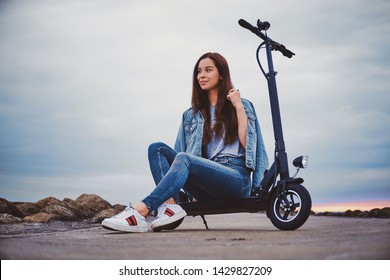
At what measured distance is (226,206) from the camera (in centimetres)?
329

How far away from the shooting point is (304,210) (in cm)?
285

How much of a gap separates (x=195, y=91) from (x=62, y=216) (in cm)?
223

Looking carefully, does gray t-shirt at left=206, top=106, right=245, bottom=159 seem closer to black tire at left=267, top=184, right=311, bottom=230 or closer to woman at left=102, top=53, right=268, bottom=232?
woman at left=102, top=53, right=268, bottom=232

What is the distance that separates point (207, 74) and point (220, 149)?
0.57 meters

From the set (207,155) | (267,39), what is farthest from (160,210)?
(267,39)

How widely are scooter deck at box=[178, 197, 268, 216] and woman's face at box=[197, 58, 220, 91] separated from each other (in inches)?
33.2

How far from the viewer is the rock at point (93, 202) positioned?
21.3 ft

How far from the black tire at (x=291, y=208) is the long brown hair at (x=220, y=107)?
56 centimetres

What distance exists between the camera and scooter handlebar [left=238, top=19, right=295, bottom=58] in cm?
335

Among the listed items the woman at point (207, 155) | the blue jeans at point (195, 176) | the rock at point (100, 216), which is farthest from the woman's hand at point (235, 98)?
the rock at point (100, 216)

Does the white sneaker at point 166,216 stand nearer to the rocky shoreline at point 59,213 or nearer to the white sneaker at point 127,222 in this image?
the white sneaker at point 127,222
